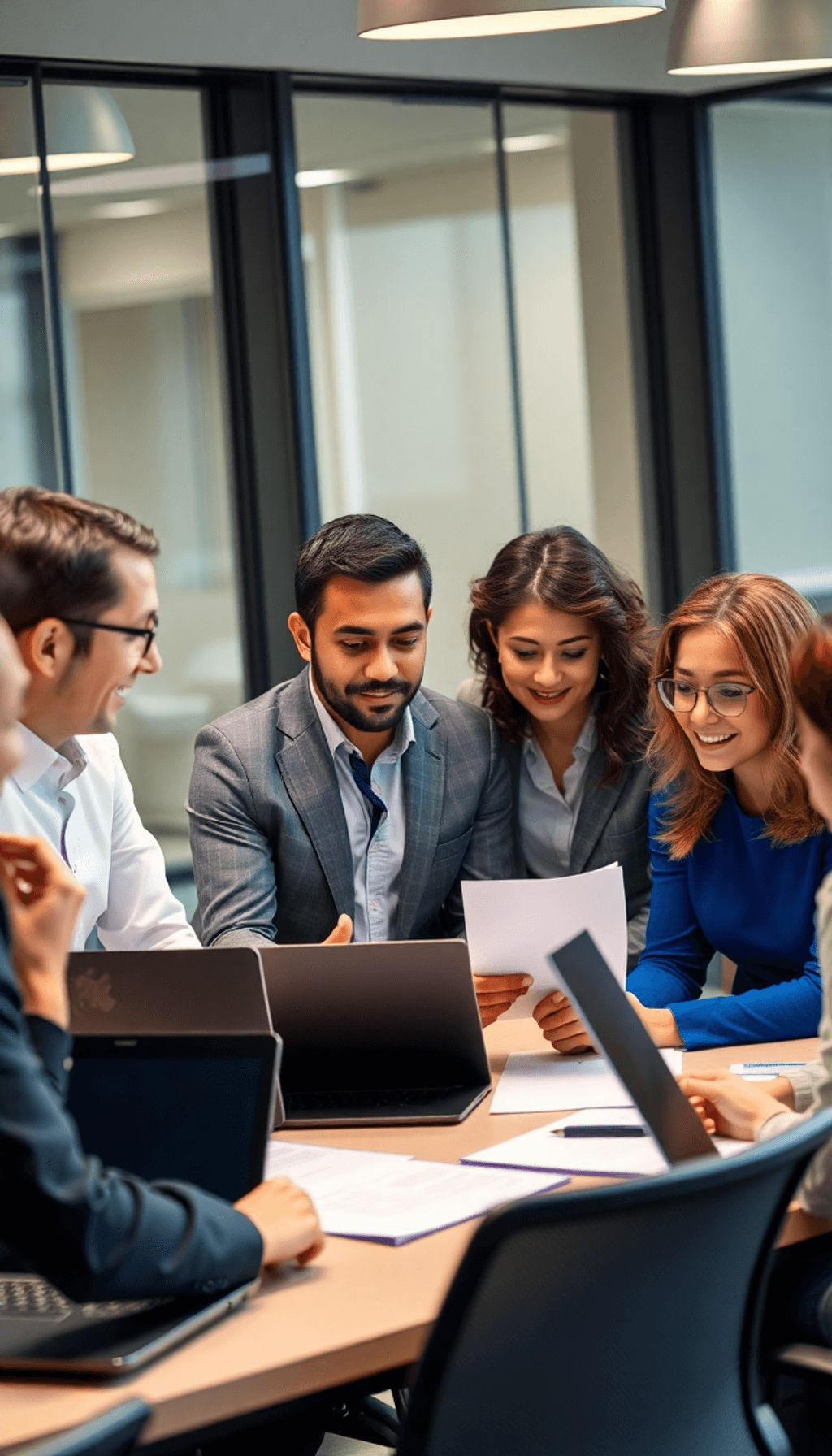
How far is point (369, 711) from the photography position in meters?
3.14

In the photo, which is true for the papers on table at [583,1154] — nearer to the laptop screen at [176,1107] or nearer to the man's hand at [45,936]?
the laptop screen at [176,1107]

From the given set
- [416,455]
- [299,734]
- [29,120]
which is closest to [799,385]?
[416,455]

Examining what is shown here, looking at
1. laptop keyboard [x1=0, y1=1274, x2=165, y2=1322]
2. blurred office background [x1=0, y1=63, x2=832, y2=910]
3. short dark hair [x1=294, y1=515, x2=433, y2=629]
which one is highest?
blurred office background [x1=0, y1=63, x2=832, y2=910]

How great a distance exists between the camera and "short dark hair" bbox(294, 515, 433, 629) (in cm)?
310

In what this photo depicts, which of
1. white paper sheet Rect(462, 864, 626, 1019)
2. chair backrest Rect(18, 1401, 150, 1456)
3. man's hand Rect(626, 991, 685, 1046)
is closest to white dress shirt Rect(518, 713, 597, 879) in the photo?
man's hand Rect(626, 991, 685, 1046)

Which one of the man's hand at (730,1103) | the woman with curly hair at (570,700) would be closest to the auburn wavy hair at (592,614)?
the woman with curly hair at (570,700)

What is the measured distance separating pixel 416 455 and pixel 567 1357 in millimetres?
4110

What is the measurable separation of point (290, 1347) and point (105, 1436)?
50 centimetres

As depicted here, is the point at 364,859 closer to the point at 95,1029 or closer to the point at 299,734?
the point at 299,734

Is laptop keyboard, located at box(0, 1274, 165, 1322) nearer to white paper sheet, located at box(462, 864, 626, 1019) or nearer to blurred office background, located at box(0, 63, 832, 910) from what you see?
white paper sheet, located at box(462, 864, 626, 1019)

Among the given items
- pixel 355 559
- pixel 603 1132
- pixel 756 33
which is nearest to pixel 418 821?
pixel 355 559

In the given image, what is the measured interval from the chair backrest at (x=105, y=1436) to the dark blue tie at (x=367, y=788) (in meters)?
2.09

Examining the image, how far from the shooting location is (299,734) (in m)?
3.22

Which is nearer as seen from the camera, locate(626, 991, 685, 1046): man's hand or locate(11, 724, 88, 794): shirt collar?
locate(11, 724, 88, 794): shirt collar
